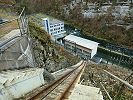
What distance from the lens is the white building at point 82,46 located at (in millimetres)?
26633

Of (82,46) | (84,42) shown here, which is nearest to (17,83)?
(82,46)

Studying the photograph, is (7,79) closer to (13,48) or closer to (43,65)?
(13,48)

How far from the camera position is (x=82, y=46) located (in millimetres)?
27109

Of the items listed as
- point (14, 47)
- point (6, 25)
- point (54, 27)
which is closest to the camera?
point (14, 47)

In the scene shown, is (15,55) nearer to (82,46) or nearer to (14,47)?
(14,47)

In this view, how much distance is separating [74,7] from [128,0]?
998 centimetres

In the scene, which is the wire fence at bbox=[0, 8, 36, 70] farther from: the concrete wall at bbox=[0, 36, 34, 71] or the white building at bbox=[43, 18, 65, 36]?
the white building at bbox=[43, 18, 65, 36]

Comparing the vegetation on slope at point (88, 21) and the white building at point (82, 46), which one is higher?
the vegetation on slope at point (88, 21)

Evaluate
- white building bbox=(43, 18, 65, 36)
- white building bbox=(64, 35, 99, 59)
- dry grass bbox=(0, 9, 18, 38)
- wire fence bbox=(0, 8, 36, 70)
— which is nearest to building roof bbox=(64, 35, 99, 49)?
white building bbox=(64, 35, 99, 59)

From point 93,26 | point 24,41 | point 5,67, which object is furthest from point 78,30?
point 5,67

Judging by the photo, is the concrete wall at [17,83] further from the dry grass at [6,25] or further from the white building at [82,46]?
the white building at [82,46]

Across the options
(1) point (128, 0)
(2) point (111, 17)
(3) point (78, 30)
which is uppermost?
(1) point (128, 0)

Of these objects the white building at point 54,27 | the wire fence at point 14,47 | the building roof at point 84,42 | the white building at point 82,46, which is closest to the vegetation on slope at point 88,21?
the white building at point 54,27

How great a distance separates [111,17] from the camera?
1325 inches
